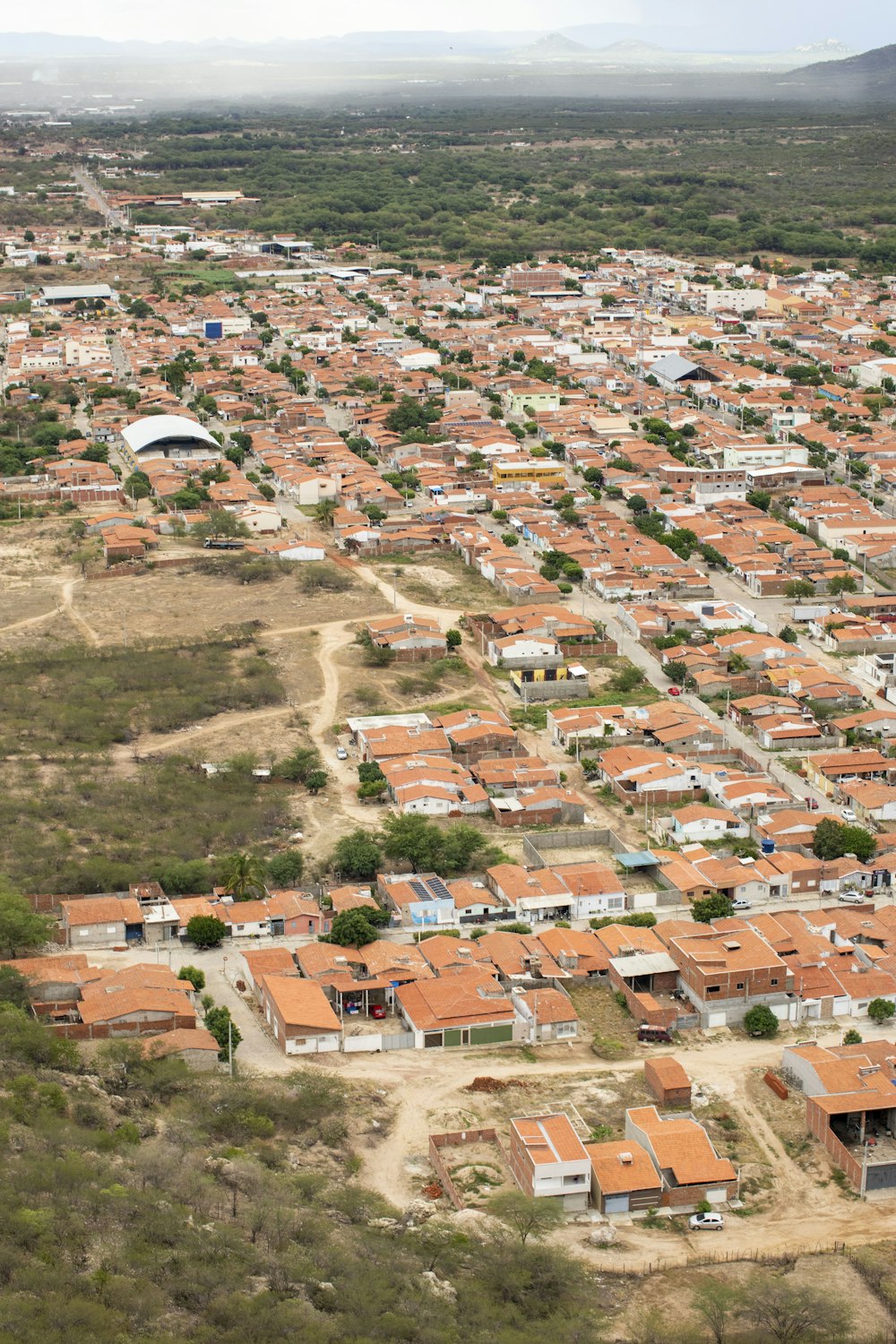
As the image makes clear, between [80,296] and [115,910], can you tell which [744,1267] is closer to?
[115,910]

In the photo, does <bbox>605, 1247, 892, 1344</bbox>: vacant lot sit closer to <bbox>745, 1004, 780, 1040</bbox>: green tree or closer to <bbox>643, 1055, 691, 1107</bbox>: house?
<bbox>643, 1055, 691, 1107</bbox>: house

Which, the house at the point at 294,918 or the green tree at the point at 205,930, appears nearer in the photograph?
the green tree at the point at 205,930

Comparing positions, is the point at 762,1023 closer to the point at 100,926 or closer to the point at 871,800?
the point at 871,800

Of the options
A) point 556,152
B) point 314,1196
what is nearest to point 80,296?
point 314,1196

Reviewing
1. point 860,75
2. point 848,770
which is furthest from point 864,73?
point 848,770

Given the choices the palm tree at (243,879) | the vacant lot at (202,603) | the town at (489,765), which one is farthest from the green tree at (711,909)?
the vacant lot at (202,603)

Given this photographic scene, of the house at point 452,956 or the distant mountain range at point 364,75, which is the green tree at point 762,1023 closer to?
the house at point 452,956

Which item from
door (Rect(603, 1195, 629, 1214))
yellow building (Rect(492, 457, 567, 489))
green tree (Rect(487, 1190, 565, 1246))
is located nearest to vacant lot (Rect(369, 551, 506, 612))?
yellow building (Rect(492, 457, 567, 489))
